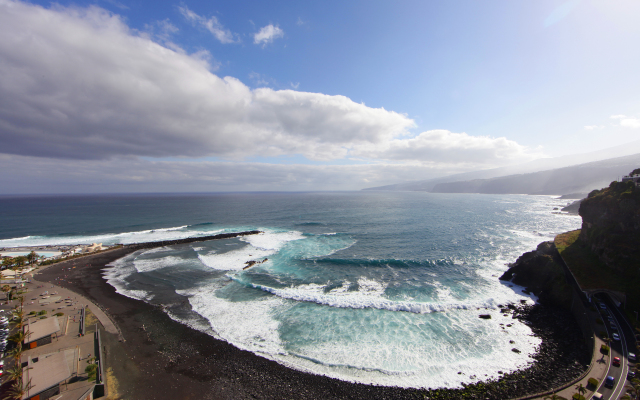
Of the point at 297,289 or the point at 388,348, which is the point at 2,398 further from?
the point at 388,348


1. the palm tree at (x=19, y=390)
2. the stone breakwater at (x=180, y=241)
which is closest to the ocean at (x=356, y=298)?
the stone breakwater at (x=180, y=241)

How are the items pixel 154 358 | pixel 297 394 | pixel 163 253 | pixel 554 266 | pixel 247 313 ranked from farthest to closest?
pixel 163 253
pixel 554 266
pixel 247 313
pixel 154 358
pixel 297 394

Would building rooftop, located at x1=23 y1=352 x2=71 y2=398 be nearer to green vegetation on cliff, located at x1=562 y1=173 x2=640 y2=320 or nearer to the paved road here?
the paved road

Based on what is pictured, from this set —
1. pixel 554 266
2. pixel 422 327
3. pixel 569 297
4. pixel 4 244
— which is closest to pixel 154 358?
pixel 422 327

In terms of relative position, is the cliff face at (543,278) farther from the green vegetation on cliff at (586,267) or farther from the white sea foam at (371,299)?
the white sea foam at (371,299)

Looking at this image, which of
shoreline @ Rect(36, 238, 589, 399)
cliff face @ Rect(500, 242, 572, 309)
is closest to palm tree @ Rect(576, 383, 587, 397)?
shoreline @ Rect(36, 238, 589, 399)

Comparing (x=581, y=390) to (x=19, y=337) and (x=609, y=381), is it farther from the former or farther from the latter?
(x=19, y=337)
